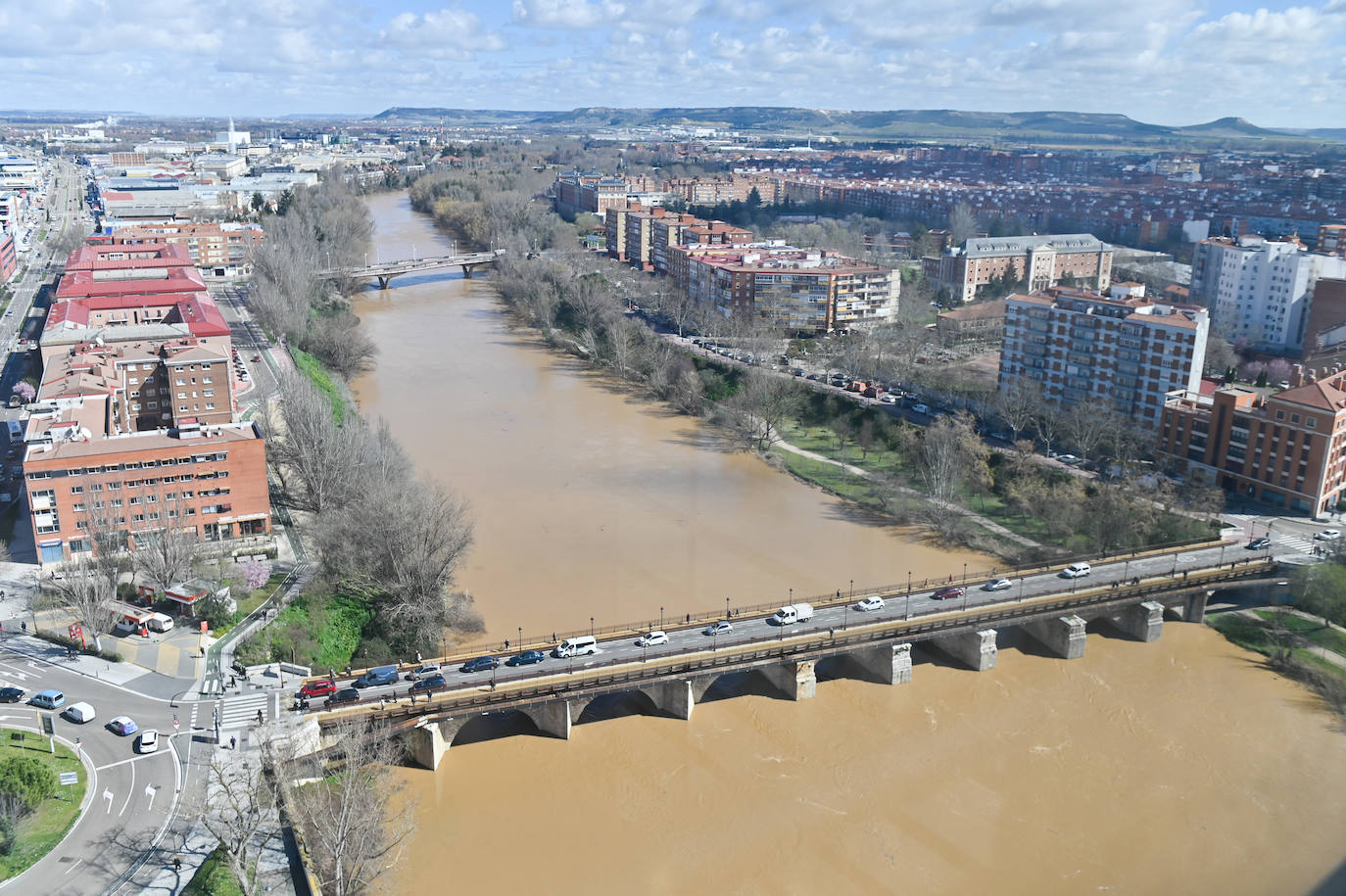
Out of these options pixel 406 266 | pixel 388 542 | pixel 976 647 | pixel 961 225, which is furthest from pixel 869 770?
pixel 961 225

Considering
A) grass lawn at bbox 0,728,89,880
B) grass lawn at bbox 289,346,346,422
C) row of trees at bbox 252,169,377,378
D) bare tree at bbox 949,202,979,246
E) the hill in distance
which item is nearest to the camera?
grass lawn at bbox 0,728,89,880

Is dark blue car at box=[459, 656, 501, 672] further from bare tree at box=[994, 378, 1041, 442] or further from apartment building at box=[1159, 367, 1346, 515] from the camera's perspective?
apartment building at box=[1159, 367, 1346, 515]

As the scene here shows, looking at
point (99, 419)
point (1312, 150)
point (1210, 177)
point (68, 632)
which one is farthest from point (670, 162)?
point (68, 632)

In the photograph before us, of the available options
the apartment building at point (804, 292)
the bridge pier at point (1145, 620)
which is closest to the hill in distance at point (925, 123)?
the apartment building at point (804, 292)

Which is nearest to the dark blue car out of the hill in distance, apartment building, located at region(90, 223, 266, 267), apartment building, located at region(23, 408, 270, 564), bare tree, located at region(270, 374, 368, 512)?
Result: bare tree, located at region(270, 374, 368, 512)

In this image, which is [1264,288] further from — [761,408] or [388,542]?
[388,542]

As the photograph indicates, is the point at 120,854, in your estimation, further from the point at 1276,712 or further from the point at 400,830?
the point at 1276,712
